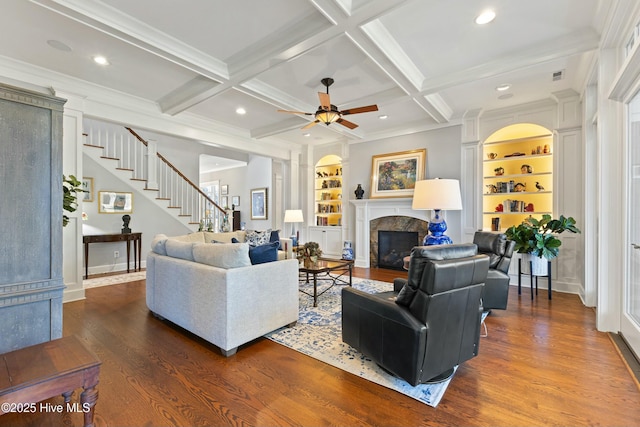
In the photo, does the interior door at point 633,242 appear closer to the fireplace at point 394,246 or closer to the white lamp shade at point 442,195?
the white lamp shade at point 442,195

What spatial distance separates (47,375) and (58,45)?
133 inches

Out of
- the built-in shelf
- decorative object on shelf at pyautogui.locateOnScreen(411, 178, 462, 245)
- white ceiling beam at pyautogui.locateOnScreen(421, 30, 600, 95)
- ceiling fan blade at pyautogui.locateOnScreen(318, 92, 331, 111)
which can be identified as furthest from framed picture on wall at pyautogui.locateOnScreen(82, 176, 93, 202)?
the built-in shelf

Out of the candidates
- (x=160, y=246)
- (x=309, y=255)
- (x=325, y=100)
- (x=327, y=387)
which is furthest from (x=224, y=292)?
(x=325, y=100)

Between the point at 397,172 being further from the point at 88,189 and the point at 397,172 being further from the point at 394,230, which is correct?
the point at 88,189

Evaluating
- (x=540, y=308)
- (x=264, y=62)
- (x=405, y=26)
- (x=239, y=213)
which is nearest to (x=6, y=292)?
(x=264, y=62)

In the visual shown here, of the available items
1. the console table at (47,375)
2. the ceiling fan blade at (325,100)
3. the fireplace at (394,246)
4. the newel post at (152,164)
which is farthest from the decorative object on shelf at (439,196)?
the newel post at (152,164)

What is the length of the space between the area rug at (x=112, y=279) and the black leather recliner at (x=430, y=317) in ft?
15.3

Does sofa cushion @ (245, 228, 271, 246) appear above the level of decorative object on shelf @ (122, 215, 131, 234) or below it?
below

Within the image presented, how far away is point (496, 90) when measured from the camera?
13.6 ft

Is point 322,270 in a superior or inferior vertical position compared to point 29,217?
inferior

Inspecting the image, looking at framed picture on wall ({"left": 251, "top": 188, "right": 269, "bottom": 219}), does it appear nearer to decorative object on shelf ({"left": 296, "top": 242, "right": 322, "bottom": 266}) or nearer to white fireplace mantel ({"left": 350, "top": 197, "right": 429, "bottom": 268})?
white fireplace mantel ({"left": 350, "top": 197, "right": 429, "bottom": 268})

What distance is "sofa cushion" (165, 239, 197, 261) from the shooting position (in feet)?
9.50

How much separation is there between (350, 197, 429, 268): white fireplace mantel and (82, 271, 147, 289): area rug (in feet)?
13.6

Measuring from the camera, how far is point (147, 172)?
6578 mm
